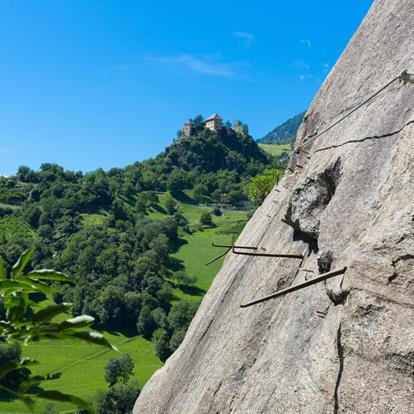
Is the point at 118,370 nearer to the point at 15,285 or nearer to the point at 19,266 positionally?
the point at 19,266

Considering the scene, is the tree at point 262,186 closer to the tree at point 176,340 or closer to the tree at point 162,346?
the tree at point 176,340

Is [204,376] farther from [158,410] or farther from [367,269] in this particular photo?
[367,269]

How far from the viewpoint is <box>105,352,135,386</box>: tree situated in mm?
98500

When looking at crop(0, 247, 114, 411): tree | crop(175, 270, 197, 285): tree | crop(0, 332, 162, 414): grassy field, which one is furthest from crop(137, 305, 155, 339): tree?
crop(0, 247, 114, 411): tree

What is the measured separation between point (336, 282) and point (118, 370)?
101237 mm

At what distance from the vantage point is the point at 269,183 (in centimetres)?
6234

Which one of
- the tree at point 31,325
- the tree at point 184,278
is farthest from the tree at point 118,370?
the tree at point 31,325

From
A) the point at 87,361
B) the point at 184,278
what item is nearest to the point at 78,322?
the point at 87,361

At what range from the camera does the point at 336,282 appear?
6945mm

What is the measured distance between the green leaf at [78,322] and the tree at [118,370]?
10332cm

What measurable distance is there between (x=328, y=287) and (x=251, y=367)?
3928mm

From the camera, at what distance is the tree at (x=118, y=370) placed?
9850cm

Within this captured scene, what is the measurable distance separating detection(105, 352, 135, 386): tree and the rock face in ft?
294

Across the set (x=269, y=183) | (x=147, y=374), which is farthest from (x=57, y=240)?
(x=269, y=183)
